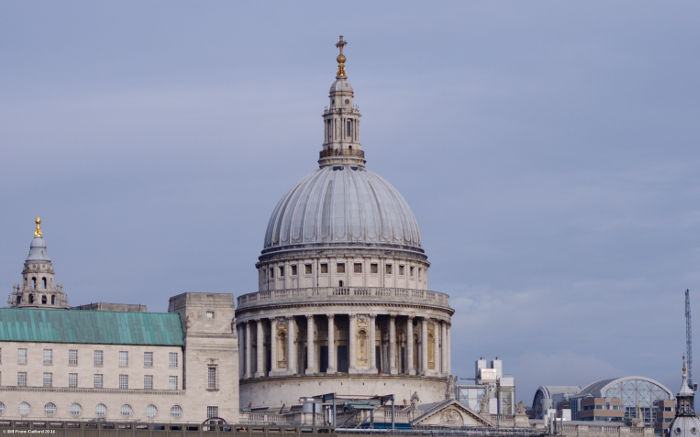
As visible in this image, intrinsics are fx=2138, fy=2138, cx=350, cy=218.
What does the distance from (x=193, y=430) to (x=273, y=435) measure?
24.4ft

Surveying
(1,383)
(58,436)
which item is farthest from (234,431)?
(1,383)

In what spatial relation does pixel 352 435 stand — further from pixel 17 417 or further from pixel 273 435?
pixel 17 417

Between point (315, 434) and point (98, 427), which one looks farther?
point (315, 434)

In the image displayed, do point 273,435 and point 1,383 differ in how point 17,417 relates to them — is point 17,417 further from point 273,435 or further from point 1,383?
point 273,435

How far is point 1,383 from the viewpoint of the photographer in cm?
19975

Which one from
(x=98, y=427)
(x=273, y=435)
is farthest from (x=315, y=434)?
(x=98, y=427)

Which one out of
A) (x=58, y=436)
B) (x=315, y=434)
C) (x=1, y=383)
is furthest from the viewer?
(x=1, y=383)

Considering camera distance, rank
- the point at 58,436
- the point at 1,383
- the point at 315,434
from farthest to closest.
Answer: the point at 1,383, the point at 315,434, the point at 58,436

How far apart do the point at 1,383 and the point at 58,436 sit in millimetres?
27322

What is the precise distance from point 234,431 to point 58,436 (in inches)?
636

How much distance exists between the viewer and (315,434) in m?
188

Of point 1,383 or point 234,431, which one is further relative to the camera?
point 1,383

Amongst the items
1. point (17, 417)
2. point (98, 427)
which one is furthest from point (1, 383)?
point (98, 427)

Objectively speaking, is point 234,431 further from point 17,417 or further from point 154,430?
point 17,417
